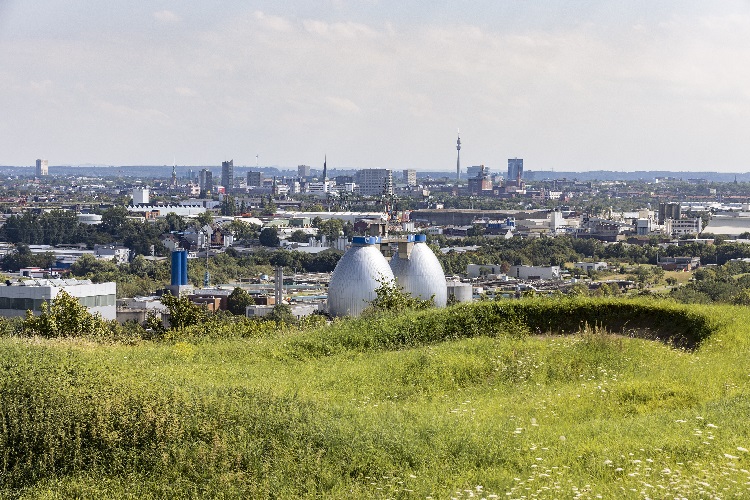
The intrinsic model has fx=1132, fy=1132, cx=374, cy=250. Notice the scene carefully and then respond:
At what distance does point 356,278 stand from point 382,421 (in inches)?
669

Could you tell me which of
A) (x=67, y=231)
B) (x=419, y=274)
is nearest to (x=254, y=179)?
(x=67, y=231)

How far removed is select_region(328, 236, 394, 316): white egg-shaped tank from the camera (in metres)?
23.7

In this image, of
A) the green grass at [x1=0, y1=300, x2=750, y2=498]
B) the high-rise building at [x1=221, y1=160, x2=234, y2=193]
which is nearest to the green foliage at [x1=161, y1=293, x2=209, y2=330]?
the green grass at [x1=0, y1=300, x2=750, y2=498]

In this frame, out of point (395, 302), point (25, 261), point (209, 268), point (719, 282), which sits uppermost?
point (395, 302)

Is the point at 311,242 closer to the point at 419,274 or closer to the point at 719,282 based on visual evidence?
the point at 719,282

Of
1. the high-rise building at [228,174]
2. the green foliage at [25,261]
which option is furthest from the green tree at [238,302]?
the high-rise building at [228,174]

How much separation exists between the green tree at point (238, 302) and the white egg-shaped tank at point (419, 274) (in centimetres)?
705

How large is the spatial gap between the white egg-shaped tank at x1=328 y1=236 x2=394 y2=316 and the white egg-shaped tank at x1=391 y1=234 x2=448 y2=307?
781 millimetres

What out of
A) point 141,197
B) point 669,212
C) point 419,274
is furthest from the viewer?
point 141,197

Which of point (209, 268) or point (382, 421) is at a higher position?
point (382, 421)

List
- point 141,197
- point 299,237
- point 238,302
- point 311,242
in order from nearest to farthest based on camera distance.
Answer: point 238,302
point 311,242
point 299,237
point 141,197

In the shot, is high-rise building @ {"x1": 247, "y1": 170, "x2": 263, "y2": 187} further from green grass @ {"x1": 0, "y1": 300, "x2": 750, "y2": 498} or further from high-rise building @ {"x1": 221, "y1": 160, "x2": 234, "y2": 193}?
green grass @ {"x1": 0, "y1": 300, "x2": 750, "y2": 498}

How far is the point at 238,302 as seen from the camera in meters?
31.4

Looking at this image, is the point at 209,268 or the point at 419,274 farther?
the point at 209,268
